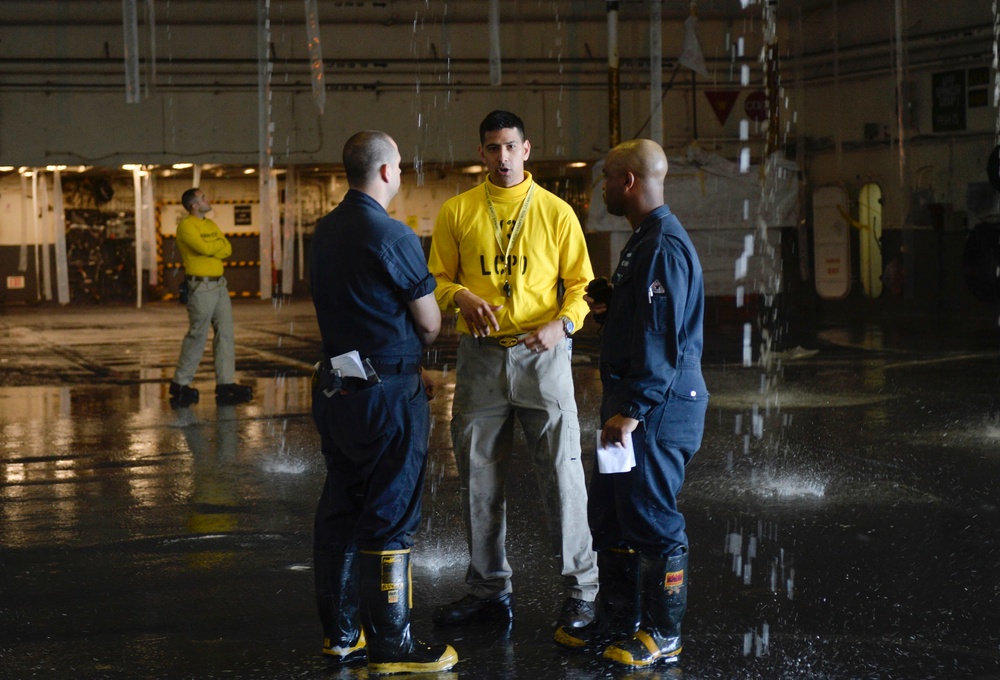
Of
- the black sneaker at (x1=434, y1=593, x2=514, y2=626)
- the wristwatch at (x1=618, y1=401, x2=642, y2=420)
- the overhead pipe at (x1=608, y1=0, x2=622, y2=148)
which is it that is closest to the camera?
the wristwatch at (x1=618, y1=401, x2=642, y2=420)

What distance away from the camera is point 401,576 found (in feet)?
12.5

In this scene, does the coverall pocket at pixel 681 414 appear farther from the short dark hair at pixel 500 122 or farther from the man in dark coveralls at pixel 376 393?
the short dark hair at pixel 500 122

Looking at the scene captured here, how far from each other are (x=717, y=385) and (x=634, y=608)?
7.48 m

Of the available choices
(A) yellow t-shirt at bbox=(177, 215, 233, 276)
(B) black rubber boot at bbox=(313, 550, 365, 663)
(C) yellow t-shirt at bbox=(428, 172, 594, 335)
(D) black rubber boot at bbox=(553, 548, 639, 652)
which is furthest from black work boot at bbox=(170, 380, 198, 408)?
(D) black rubber boot at bbox=(553, 548, 639, 652)

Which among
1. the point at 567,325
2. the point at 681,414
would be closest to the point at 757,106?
the point at 567,325

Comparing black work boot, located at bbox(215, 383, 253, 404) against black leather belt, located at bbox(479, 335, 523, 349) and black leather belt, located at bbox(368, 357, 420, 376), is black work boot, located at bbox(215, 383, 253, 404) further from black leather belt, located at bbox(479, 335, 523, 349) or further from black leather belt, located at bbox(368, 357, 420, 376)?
black leather belt, located at bbox(368, 357, 420, 376)

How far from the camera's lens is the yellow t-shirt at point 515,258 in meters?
4.40

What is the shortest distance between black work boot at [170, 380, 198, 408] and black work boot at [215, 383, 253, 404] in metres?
0.20

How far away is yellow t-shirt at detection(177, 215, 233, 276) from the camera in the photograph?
10.6 metres

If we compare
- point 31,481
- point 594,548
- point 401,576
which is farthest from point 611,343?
point 31,481

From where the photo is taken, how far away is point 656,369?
3.74 m

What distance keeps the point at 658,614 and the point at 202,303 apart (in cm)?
762

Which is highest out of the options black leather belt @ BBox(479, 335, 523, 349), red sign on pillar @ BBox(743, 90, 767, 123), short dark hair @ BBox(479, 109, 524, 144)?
red sign on pillar @ BBox(743, 90, 767, 123)

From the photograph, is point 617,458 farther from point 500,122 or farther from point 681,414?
point 500,122
